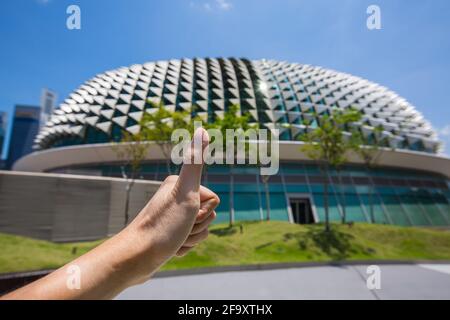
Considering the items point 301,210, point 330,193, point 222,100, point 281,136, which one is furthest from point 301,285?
point 222,100

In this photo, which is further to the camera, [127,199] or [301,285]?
[127,199]

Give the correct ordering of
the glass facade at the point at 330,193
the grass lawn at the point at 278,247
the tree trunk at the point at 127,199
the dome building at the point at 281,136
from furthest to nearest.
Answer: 1. the dome building at the point at 281,136
2. the glass facade at the point at 330,193
3. the tree trunk at the point at 127,199
4. the grass lawn at the point at 278,247

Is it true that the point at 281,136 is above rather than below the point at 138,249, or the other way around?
above

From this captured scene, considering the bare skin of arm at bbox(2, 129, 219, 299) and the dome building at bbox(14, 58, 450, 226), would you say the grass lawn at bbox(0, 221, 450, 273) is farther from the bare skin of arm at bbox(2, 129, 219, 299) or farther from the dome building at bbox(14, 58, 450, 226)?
the bare skin of arm at bbox(2, 129, 219, 299)

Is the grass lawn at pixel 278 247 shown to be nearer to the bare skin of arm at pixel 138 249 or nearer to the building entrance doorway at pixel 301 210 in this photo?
the building entrance doorway at pixel 301 210

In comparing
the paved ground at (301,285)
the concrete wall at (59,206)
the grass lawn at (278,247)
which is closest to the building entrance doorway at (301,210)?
the grass lawn at (278,247)

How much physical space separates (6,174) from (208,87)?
1172 inches

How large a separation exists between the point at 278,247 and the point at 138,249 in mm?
16525

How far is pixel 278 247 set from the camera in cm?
1642

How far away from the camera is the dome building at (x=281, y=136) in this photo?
29.3 m

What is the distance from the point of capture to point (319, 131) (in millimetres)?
22375

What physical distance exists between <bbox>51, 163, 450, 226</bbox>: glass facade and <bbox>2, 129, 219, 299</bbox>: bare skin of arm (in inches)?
941

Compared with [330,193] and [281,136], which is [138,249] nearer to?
[330,193]

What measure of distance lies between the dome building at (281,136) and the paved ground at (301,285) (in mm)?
12375
